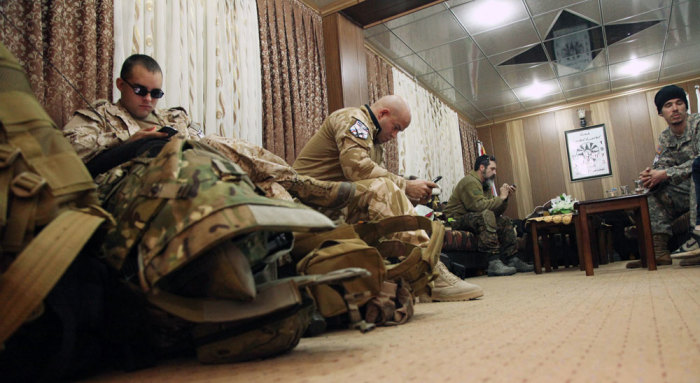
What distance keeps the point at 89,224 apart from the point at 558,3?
4818mm

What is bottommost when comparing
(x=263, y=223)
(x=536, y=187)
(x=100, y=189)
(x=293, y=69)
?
(x=263, y=223)

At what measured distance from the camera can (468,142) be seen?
25.3 feet

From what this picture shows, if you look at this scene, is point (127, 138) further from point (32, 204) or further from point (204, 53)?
point (204, 53)

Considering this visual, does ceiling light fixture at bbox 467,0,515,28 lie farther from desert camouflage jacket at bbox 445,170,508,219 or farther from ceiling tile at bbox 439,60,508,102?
desert camouflage jacket at bbox 445,170,508,219

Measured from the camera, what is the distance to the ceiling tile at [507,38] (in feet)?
15.6

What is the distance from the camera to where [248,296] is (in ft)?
2.35

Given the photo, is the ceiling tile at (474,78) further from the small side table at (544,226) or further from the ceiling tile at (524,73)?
the small side table at (544,226)

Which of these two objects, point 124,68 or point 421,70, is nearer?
point 124,68

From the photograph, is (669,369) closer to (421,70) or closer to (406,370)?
(406,370)

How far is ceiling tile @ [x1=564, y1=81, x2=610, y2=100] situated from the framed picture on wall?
21.8 inches

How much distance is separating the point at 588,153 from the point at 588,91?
3.34 ft

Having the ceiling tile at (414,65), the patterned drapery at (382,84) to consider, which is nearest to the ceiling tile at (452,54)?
the ceiling tile at (414,65)

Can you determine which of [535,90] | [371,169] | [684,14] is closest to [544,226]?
[371,169]

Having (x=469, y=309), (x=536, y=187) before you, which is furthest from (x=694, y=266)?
(x=536, y=187)
